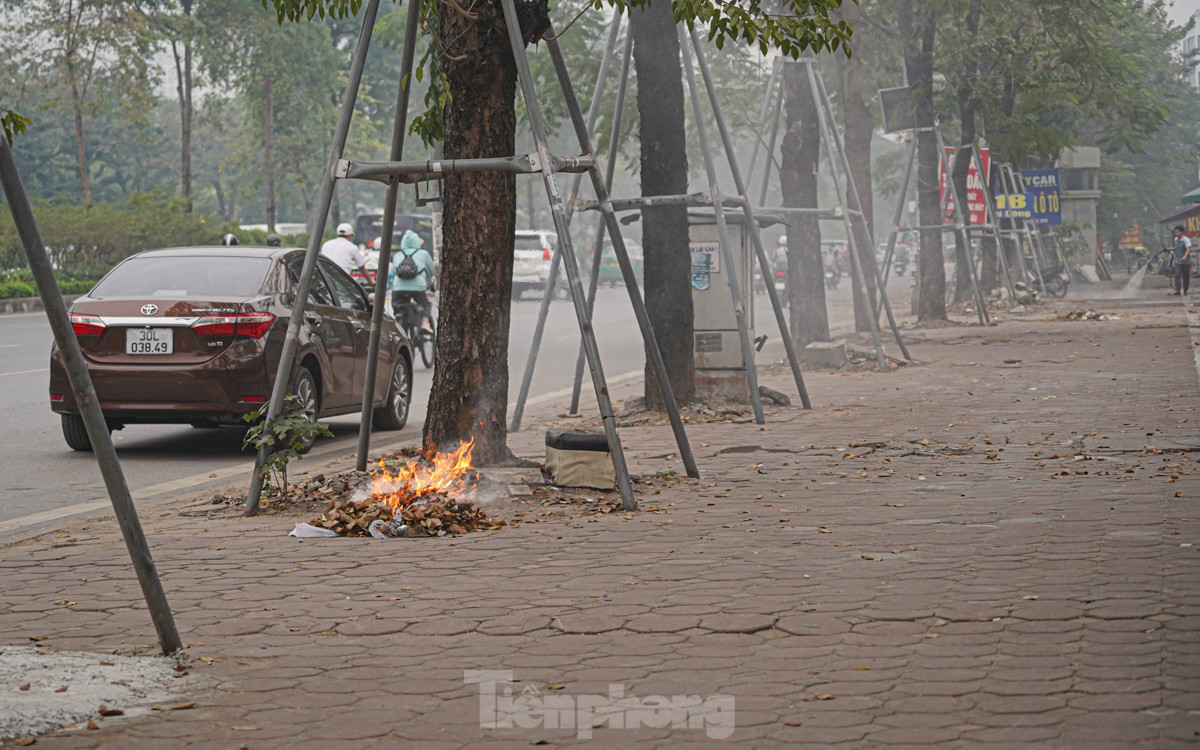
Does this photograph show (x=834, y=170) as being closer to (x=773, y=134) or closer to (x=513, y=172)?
(x=773, y=134)

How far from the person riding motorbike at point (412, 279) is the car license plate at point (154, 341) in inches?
325

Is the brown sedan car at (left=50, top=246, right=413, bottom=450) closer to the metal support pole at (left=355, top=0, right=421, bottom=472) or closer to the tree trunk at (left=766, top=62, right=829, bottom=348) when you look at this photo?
the metal support pole at (left=355, top=0, right=421, bottom=472)

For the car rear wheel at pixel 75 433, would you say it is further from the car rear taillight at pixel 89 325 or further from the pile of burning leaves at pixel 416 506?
the pile of burning leaves at pixel 416 506

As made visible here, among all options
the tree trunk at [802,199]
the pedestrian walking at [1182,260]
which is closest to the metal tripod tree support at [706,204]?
the tree trunk at [802,199]

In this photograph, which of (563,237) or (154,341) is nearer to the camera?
(563,237)

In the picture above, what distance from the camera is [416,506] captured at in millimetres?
7633

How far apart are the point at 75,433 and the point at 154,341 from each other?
101cm

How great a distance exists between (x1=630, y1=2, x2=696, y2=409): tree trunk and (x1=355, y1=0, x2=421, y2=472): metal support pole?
3.82 m

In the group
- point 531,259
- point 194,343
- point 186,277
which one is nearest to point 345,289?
point 186,277

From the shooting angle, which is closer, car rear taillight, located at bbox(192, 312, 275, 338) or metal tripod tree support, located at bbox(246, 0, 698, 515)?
metal tripod tree support, located at bbox(246, 0, 698, 515)

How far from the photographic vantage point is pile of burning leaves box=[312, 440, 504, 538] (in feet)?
24.5

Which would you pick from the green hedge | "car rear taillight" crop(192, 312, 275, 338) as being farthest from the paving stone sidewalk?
the green hedge

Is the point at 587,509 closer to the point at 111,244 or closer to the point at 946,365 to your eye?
the point at 946,365

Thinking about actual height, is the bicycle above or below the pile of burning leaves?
above
